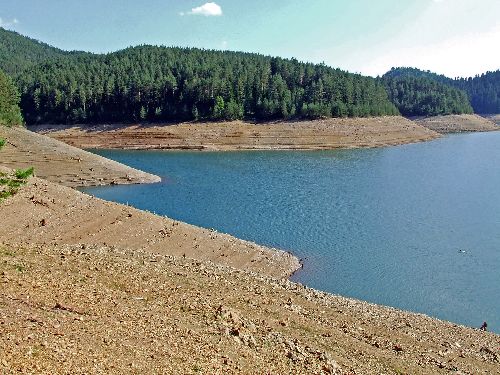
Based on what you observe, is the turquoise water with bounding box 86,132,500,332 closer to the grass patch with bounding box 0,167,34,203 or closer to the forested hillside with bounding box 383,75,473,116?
the grass patch with bounding box 0,167,34,203

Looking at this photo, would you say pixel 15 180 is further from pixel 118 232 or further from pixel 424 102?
pixel 424 102

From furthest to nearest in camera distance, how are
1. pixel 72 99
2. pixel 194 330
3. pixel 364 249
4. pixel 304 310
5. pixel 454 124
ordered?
pixel 454 124 → pixel 72 99 → pixel 364 249 → pixel 304 310 → pixel 194 330

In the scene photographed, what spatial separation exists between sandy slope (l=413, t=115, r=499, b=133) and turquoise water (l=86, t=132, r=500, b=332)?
74.1 m

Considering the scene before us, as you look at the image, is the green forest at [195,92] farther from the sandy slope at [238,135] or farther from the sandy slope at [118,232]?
the sandy slope at [118,232]

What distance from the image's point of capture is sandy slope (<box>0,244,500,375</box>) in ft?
44.4

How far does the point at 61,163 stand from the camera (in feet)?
227

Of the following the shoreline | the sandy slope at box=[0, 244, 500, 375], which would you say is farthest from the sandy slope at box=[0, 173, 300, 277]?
the sandy slope at box=[0, 244, 500, 375]

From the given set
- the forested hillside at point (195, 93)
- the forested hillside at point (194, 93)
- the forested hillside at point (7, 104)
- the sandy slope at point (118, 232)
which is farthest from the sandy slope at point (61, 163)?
the forested hillside at point (195, 93)

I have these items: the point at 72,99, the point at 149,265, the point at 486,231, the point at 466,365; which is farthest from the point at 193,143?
the point at 466,365

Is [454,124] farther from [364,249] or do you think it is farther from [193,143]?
[364,249]

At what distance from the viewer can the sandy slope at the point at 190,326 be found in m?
13.5

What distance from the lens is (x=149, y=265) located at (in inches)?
986

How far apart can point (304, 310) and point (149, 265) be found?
26.8 feet

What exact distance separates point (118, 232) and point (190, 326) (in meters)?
20.2
